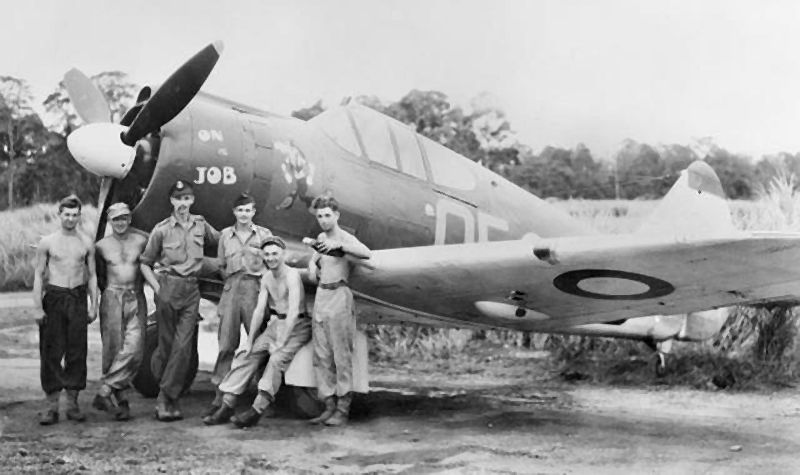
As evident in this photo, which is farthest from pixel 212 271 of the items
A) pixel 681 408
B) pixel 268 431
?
pixel 681 408

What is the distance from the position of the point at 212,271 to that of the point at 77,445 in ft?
5.42

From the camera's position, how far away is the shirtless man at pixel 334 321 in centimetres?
509

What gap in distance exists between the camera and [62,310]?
4895mm

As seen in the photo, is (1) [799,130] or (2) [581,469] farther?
(1) [799,130]

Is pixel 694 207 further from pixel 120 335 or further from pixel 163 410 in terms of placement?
pixel 120 335

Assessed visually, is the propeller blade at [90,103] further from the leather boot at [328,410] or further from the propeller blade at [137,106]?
the leather boot at [328,410]

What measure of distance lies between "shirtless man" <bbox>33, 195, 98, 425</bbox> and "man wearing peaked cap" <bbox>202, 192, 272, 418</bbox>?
860 millimetres

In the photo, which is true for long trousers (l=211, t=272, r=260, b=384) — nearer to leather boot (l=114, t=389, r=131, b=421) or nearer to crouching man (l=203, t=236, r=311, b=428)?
crouching man (l=203, t=236, r=311, b=428)

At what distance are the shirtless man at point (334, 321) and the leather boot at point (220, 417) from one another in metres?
0.55

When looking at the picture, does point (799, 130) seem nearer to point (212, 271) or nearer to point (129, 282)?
point (212, 271)

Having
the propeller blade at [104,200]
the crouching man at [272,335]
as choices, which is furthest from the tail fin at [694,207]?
the propeller blade at [104,200]

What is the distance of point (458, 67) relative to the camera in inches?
283

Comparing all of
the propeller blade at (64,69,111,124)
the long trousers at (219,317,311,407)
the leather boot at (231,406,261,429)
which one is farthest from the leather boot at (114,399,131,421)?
the propeller blade at (64,69,111,124)

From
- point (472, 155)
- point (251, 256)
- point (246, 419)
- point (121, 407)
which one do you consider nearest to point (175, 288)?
point (251, 256)
